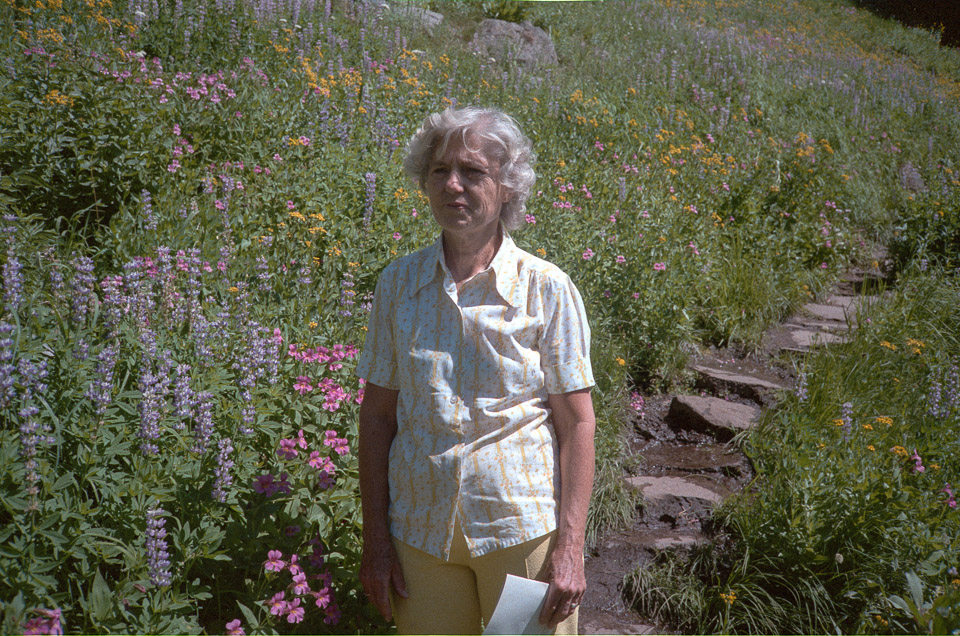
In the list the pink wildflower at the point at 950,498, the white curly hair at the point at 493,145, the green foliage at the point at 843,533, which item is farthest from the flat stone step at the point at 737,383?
the white curly hair at the point at 493,145

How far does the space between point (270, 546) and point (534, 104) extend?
239 inches

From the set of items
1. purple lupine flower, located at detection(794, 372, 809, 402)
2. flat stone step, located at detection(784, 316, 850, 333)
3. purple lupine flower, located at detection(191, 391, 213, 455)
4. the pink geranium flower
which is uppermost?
purple lupine flower, located at detection(191, 391, 213, 455)

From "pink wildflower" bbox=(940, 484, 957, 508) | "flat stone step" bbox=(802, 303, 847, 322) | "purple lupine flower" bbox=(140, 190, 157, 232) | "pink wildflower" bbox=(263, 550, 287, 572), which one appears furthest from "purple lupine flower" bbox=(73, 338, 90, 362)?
"flat stone step" bbox=(802, 303, 847, 322)

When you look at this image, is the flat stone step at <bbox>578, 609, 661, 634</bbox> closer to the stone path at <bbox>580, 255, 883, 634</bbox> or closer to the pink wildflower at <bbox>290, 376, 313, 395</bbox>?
the stone path at <bbox>580, 255, 883, 634</bbox>

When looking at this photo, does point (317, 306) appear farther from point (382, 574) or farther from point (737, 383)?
point (737, 383)

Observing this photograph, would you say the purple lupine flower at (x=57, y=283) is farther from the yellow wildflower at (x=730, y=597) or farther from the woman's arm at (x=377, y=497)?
the yellow wildflower at (x=730, y=597)

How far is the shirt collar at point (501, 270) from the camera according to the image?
2213mm

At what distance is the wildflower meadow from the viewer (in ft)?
7.53

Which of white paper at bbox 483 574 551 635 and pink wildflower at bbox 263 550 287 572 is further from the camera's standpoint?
pink wildflower at bbox 263 550 287 572

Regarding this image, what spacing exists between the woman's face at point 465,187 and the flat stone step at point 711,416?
2.98m

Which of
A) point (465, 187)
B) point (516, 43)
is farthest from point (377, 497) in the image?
point (516, 43)

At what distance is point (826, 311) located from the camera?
6.46 meters

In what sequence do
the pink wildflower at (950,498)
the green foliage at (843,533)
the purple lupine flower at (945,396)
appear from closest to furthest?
the green foliage at (843,533), the pink wildflower at (950,498), the purple lupine flower at (945,396)

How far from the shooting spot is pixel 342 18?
837 cm
